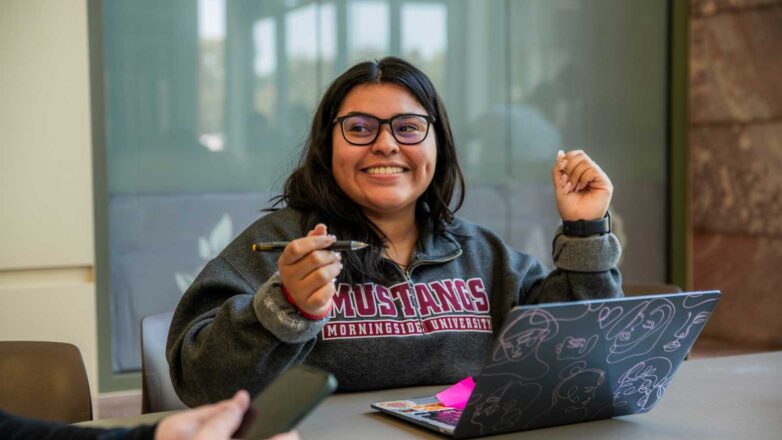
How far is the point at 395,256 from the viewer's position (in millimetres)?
1849

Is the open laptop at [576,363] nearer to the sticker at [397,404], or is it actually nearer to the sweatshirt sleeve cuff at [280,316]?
the sticker at [397,404]

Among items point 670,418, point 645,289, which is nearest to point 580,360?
point 670,418

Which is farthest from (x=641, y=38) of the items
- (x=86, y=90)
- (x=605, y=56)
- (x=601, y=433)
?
(x=601, y=433)

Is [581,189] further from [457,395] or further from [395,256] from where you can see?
[457,395]

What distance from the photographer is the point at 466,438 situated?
121cm

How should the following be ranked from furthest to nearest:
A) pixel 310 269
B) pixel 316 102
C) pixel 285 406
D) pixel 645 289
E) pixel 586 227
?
pixel 316 102 → pixel 645 289 → pixel 586 227 → pixel 310 269 → pixel 285 406

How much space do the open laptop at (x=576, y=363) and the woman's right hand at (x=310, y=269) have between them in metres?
0.19

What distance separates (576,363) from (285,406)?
0.42 metres

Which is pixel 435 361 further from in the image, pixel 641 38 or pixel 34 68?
pixel 641 38

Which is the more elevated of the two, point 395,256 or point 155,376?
point 395,256

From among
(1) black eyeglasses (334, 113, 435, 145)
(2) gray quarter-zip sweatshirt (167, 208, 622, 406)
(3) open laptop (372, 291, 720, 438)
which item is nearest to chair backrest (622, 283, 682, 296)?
(2) gray quarter-zip sweatshirt (167, 208, 622, 406)

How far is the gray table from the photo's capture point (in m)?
1.26

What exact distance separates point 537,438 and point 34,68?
2.27m

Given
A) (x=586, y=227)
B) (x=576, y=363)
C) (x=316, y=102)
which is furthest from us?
(x=316, y=102)
